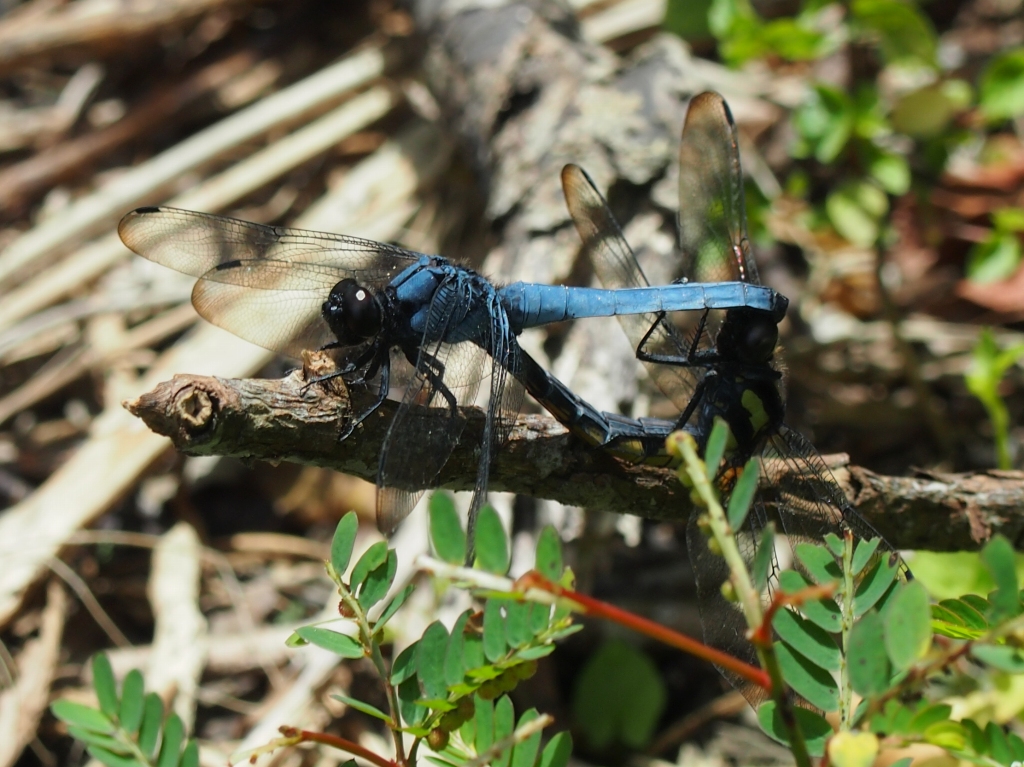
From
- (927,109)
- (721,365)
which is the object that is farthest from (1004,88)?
(721,365)

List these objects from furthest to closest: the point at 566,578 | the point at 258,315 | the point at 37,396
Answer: the point at 37,396 → the point at 258,315 → the point at 566,578

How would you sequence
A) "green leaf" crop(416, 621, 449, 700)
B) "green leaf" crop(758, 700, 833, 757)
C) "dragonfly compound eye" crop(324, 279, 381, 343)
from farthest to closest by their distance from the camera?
"dragonfly compound eye" crop(324, 279, 381, 343) → "green leaf" crop(416, 621, 449, 700) → "green leaf" crop(758, 700, 833, 757)

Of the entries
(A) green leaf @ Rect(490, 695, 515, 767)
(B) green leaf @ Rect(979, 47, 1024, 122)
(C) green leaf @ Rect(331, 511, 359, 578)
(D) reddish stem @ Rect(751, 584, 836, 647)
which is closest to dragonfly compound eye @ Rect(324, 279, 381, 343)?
(C) green leaf @ Rect(331, 511, 359, 578)

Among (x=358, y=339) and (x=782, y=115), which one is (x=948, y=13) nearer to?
(x=782, y=115)

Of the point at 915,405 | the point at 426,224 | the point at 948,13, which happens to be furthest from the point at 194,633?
the point at 948,13

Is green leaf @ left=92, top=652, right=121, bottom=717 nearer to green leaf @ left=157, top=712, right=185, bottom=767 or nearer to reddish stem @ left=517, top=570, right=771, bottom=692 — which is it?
green leaf @ left=157, top=712, right=185, bottom=767
